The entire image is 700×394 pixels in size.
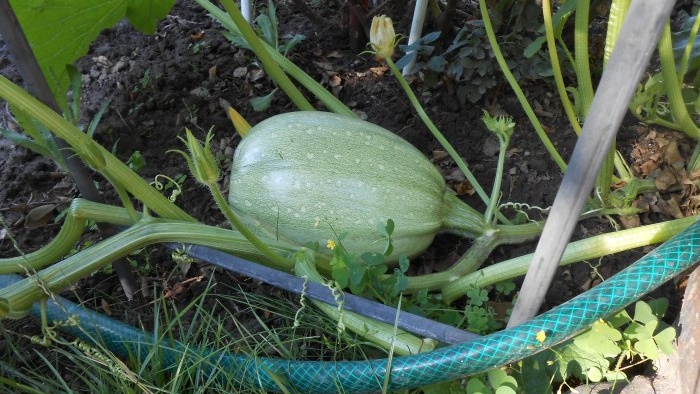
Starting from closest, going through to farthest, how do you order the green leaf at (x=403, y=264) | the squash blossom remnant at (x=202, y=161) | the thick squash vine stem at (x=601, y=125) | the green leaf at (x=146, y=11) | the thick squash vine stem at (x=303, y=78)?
the thick squash vine stem at (x=601, y=125)
the squash blossom remnant at (x=202, y=161)
the green leaf at (x=403, y=264)
the green leaf at (x=146, y=11)
the thick squash vine stem at (x=303, y=78)

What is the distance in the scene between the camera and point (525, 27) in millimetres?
1809

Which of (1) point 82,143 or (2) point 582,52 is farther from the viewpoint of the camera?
(2) point 582,52

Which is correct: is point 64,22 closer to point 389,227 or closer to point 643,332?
point 389,227

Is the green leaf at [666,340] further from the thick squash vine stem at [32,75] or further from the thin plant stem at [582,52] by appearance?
the thick squash vine stem at [32,75]

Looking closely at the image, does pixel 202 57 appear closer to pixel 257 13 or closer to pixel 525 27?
pixel 257 13

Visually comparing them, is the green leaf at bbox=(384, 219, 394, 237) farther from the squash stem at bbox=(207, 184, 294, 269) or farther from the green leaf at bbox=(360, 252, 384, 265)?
the squash stem at bbox=(207, 184, 294, 269)

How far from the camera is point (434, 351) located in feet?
3.59

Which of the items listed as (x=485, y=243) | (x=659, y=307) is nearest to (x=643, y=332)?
(x=659, y=307)

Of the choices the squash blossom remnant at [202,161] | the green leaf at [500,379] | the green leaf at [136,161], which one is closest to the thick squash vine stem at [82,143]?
the squash blossom remnant at [202,161]

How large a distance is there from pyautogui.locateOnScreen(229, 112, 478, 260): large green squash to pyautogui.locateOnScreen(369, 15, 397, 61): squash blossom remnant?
20cm

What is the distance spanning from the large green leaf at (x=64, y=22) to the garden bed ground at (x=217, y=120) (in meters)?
0.25

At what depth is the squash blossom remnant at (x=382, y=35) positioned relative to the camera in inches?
57.4

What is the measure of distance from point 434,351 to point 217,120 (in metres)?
1.16

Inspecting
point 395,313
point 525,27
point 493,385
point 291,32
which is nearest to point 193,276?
point 395,313
